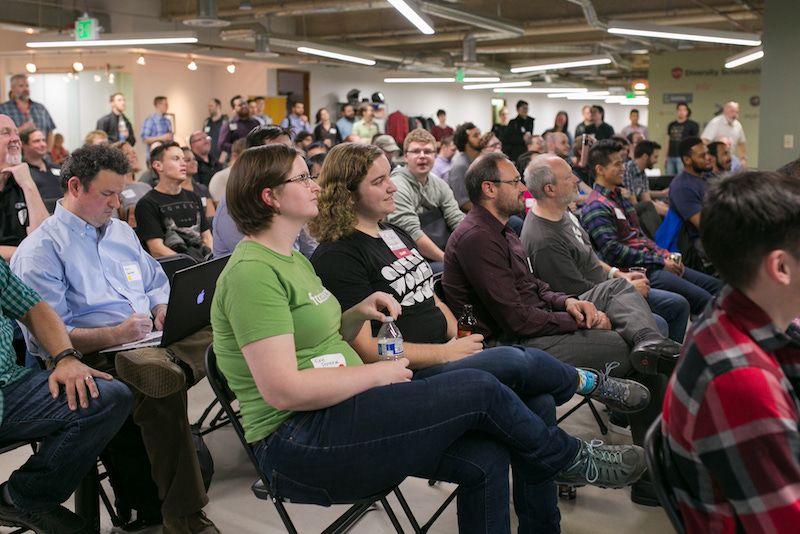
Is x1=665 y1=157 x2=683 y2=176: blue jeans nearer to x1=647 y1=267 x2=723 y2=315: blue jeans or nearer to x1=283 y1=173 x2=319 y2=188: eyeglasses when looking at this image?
x1=647 y1=267 x2=723 y2=315: blue jeans

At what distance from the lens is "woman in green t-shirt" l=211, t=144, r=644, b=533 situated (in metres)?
1.88

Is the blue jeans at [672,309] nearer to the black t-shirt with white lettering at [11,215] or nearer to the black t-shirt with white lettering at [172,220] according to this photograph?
the black t-shirt with white lettering at [172,220]

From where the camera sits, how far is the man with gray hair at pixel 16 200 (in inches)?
141

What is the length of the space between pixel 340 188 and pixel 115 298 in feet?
2.87

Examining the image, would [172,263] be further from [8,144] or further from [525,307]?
[525,307]

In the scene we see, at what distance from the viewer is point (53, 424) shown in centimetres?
222

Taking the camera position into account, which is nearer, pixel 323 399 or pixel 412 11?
pixel 323 399

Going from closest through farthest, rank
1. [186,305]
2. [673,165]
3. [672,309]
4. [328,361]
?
[328,361], [186,305], [672,309], [673,165]

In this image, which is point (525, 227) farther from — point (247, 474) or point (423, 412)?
point (423, 412)

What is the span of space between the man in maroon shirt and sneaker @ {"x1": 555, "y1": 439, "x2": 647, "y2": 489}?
0.62 m

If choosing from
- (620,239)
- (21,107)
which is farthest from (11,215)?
(21,107)

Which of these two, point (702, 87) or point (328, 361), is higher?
point (702, 87)

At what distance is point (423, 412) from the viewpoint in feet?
6.35

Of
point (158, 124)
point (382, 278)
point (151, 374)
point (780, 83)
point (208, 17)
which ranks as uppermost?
point (208, 17)
